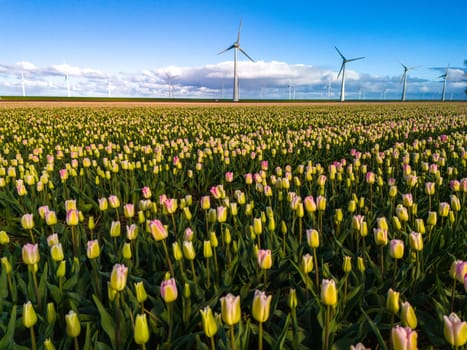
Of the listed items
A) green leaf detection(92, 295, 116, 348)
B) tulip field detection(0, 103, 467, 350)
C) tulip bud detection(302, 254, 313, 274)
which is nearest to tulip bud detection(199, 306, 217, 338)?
tulip field detection(0, 103, 467, 350)

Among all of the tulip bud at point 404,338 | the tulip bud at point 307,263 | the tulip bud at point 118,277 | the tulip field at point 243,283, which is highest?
the tulip bud at point 404,338

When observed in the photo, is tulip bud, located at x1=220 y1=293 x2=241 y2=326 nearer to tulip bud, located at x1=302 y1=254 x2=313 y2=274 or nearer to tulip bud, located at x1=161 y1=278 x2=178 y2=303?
tulip bud, located at x1=161 y1=278 x2=178 y2=303

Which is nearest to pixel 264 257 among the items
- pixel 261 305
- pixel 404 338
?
pixel 261 305

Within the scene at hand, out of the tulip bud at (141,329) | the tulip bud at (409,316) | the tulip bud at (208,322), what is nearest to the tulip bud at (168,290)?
the tulip bud at (141,329)

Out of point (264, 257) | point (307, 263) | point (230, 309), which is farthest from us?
point (307, 263)

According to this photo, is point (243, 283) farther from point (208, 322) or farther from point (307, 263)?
point (208, 322)

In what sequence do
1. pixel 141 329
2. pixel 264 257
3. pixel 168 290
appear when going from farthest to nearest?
pixel 264 257
pixel 168 290
pixel 141 329

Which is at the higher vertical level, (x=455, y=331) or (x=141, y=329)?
(x=455, y=331)

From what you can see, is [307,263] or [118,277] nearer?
[118,277]

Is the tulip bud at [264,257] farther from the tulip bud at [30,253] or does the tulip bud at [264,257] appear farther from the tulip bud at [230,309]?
the tulip bud at [30,253]

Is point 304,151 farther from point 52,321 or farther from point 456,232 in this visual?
point 52,321

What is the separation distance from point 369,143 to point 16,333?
367 inches

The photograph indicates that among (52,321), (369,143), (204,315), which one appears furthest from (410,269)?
(369,143)

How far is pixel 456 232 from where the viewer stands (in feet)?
10.6
